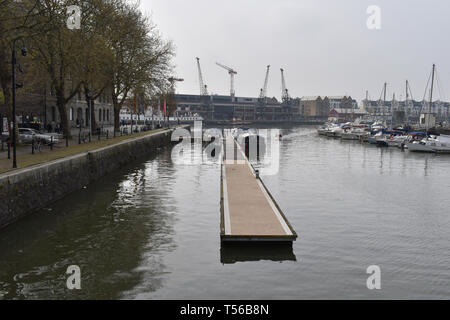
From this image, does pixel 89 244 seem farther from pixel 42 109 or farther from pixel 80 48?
pixel 42 109

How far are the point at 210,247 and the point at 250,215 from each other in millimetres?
3172

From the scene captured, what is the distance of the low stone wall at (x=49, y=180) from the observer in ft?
68.8

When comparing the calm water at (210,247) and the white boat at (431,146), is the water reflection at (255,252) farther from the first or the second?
the white boat at (431,146)

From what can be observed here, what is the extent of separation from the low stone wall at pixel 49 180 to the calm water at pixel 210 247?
28.4 inches

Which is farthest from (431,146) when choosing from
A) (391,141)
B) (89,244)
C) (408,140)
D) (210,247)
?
(89,244)

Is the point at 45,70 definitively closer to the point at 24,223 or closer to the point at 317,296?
the point at 24,223

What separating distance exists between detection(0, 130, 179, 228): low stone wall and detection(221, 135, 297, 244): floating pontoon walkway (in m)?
10.1

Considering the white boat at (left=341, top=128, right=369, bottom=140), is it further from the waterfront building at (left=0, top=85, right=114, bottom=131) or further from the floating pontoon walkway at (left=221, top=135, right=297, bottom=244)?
the floating pontoon walkway at (left=221, top=135, right=297, bottom=244)

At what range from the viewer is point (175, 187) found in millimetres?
32812

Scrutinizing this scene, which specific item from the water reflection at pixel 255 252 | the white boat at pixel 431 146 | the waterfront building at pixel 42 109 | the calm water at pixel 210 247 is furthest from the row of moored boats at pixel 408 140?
the water reflection at pixel 255 252
